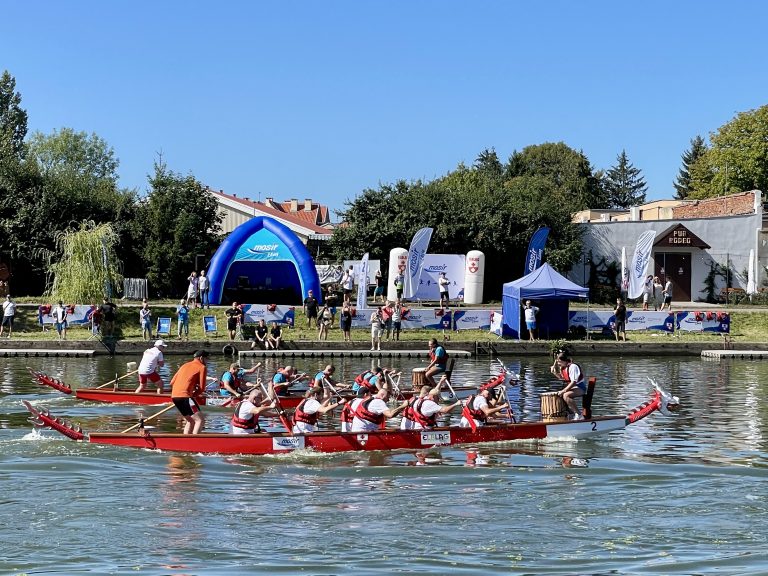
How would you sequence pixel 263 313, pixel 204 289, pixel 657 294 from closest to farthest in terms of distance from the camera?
pixel 263 313 → pixel 204 289 → pixel 657 294

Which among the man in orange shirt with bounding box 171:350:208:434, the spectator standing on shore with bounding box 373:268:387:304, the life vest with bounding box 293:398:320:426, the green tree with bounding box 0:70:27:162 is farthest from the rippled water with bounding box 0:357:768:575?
the green tree with bounding box 0:70:27:162

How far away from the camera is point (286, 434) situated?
66.5ft

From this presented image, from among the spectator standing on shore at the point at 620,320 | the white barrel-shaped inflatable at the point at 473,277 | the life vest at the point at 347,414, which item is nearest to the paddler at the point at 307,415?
the life vest at the point at 347,414

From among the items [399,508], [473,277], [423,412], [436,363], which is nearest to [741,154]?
[473,277]

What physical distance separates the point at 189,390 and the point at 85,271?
25207 millimetres

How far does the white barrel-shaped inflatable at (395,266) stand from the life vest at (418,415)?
94.1 ft

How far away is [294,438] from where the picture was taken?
20250 millimetres

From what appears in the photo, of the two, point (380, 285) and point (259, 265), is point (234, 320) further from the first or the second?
point (380, 285)

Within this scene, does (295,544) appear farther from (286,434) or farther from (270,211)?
(270,211)

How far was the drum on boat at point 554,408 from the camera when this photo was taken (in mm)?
22562

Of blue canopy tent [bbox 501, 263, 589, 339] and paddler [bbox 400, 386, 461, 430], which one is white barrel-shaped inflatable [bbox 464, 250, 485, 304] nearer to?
blue canopy tent [bbox 501, 263, 589, 339]

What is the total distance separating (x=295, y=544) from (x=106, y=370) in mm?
22118

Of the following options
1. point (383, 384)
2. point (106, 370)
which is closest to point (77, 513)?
point (383, 384)

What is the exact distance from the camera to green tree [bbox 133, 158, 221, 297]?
2111 inches
